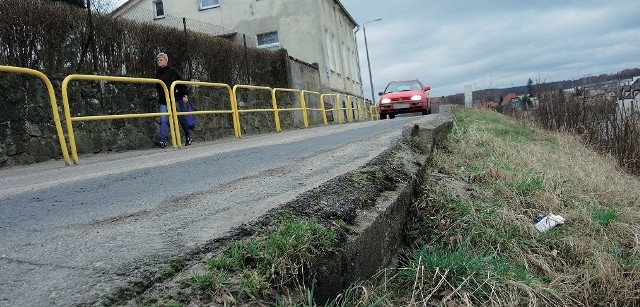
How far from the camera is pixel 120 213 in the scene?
111 inches

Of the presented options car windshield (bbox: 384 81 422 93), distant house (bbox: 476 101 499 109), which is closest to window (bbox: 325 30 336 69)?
car windshield (bbox: 384 81 422 93)

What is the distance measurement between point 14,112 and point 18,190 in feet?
10.6

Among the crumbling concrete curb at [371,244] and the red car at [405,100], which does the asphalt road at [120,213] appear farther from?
the red car at [405,100]

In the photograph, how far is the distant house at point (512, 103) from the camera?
17.4 meters

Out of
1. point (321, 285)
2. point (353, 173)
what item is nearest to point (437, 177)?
point (353, 173)

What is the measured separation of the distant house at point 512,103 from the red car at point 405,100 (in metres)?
3.27

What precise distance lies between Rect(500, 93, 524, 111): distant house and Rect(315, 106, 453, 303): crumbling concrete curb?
15293mm

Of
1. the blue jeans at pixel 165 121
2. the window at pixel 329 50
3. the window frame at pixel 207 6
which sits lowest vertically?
the blue jeans at pixel 165 121

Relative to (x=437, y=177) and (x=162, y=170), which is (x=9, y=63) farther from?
(x=437, y=177)

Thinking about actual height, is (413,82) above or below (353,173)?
above

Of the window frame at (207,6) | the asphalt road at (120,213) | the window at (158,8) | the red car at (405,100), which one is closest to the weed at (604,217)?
the asphalt road at (120,213)

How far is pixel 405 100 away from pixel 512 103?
14.4ft

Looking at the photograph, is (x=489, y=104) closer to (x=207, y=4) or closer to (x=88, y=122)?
(x=207, y=4)

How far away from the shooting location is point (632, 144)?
32.2 feet
